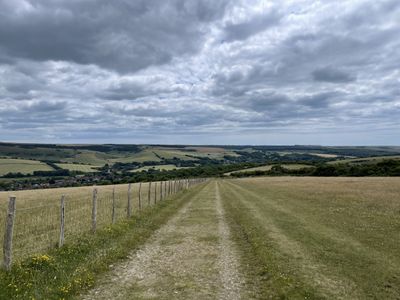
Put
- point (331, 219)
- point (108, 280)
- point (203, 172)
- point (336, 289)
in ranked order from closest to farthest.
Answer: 1. point (336, 289)
2. point (108, 280)
3. point (331, 219)
4. point (203, 172)

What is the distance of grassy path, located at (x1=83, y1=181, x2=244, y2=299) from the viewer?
858 centimetres

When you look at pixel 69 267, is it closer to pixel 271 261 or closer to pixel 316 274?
pixel 271 261

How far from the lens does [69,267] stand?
10.4m

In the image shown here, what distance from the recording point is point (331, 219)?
21.4m

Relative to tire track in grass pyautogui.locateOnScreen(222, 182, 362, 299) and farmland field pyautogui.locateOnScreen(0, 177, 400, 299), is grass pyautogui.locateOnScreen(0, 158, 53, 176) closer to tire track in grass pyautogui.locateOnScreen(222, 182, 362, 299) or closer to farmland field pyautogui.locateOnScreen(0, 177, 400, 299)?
farmland field pyautogui.locateOnScreen(0, 177, 400, 299)

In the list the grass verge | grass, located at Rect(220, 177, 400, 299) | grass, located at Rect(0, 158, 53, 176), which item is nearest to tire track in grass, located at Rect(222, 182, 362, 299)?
grass, located at Rect(220, 177, 400, 299)

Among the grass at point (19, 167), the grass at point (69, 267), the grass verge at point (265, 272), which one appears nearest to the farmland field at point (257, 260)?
the grass verge at point (265, 272)

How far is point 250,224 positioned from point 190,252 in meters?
6.89

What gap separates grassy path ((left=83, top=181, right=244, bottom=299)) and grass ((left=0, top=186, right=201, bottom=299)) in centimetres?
43

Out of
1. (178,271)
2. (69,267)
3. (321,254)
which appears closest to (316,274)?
(321,254)

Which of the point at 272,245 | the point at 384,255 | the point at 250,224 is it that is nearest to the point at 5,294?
the point at 272,245

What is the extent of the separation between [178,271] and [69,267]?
3.17m

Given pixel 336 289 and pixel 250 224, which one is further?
pixel 250 224

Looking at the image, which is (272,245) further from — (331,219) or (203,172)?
(203,172)
